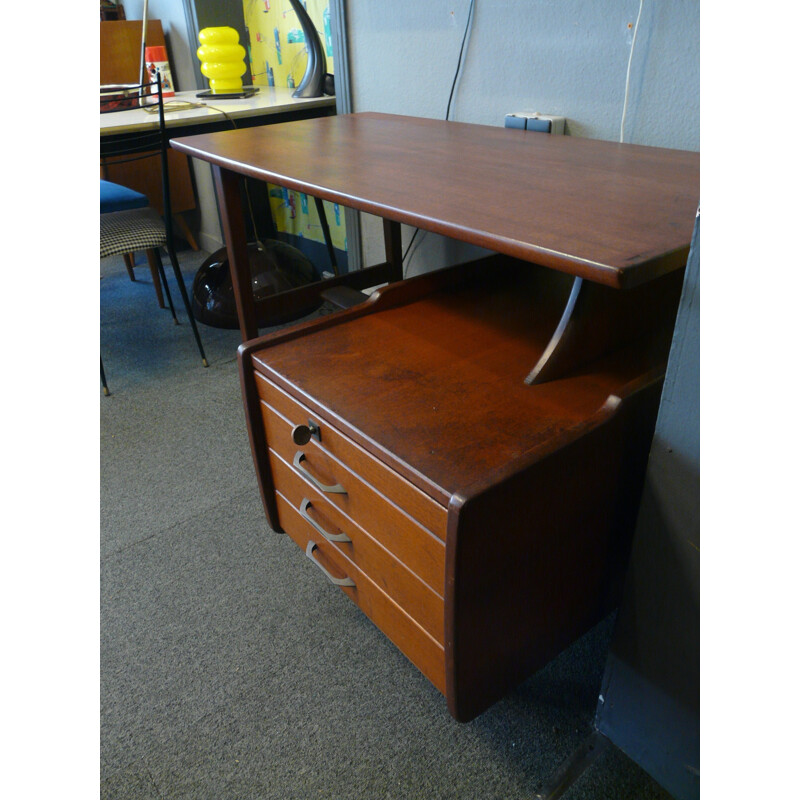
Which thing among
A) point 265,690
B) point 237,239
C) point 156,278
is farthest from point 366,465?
point 156,278

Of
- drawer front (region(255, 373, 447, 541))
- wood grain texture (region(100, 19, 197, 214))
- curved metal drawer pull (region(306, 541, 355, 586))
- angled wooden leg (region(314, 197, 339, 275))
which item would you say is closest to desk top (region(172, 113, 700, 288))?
drawer front (region(255, 373, 447, 541))

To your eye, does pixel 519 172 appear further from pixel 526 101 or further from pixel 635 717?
pixel 635 717

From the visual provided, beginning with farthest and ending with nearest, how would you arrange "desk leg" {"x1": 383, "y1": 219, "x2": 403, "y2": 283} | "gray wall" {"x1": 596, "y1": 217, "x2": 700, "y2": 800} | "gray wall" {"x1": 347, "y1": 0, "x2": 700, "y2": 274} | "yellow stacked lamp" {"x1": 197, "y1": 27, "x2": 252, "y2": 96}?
"yellow stacked lamp" {"x1": 197, "y1": 27, "x2": 252, "y2": 96}, "desk leg" {"x1": 383, "y1": 219, "x2": 403, "y2": 283}, "gray wall" {"x1": 347, "y1": 0, "x2": 700, "y2": 274}, "gray wall" {"x1": 596, "y1": 217, "x2": 700, "y2": 800}

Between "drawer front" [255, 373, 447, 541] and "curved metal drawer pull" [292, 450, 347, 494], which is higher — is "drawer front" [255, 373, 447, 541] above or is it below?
above

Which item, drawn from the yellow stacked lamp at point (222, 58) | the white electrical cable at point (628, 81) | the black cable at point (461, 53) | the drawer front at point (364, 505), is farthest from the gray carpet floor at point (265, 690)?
the yellow stacked lamp at point (222, 58)

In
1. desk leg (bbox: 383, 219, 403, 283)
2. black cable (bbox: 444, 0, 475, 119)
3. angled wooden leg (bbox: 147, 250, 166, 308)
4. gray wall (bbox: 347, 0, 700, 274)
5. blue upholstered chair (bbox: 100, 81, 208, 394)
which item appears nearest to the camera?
gray wall (bbox: 347, 0, 700, 274)

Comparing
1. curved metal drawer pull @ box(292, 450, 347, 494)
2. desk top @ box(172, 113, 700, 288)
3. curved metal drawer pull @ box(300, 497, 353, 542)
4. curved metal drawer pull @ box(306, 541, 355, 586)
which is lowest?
curved metal drawer pull @ box(306, 541, 355, 586)

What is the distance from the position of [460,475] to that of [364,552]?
26cm

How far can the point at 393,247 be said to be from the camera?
1733mm

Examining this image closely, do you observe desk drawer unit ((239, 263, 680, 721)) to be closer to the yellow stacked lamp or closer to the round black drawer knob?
the round black drawer knob

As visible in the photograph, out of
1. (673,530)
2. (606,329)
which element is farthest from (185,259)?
(673,530)

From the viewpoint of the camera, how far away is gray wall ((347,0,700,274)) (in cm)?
112

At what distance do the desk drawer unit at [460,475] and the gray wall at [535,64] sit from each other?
1.63 ft

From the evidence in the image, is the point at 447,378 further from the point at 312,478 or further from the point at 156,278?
the point at 156,278
